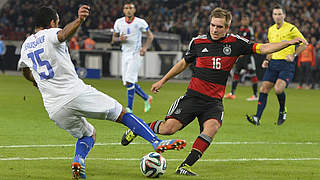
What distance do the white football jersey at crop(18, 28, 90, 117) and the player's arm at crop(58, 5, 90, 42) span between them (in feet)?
0.74

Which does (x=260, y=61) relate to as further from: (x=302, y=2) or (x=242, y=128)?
(x=242, y=128)

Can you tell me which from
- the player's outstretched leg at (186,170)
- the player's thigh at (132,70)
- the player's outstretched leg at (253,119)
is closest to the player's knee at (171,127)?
the player's outstretched leg at (186,170)

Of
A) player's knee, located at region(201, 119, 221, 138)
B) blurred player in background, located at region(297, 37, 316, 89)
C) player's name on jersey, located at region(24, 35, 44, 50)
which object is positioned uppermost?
player's name on jersey, located at region(24, 35, 44, 50)

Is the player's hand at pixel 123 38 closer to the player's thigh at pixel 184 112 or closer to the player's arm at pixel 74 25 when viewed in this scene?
the player's thigh at pixel 184 112

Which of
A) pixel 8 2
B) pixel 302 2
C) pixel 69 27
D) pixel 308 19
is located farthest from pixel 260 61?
pixel 69 27

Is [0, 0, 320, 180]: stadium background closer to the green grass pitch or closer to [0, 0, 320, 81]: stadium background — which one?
the green grass pitch

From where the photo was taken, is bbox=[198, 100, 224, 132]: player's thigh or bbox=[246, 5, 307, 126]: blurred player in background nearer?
bbox=[198, 100, 224, 132]: player's thigh

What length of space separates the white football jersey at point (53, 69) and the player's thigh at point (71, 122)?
77 millimetres

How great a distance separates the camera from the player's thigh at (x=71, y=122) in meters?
6.75

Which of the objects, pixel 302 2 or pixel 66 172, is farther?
pixel 302 2

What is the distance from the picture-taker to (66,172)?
23.8 ft

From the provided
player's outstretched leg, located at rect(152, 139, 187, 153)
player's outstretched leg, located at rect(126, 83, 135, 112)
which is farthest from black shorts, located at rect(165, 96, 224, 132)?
player's outstretched leg, located at rect(126, 83, 135, 112)

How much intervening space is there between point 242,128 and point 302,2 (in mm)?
20894

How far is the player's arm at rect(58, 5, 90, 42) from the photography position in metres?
6.13
